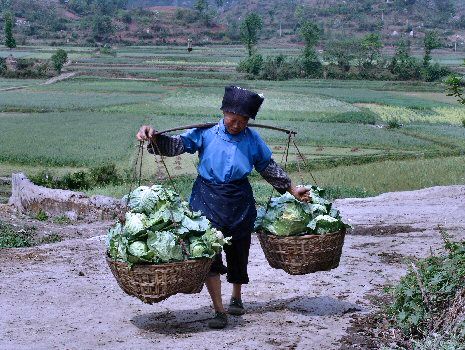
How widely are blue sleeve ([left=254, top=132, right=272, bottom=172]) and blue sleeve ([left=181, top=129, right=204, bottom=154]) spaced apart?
1.33ft

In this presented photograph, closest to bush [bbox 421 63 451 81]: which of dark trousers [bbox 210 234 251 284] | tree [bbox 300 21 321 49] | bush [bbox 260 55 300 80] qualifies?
bush [bbox 260 55 300 80]

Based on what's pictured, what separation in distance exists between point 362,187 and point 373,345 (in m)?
12.0

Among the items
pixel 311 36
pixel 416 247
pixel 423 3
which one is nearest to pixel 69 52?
pixel 311 36

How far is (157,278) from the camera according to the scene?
505 cm

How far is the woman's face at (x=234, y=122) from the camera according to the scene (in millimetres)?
5488

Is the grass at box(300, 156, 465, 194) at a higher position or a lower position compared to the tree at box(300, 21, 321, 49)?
lower

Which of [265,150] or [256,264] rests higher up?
[265,150]

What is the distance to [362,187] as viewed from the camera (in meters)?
16.9

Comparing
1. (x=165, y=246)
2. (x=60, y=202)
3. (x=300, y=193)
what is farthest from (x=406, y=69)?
(x=165, y=246)

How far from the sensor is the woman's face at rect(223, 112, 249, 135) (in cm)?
549

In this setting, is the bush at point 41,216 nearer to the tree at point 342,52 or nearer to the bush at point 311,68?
the bush at point 311,68

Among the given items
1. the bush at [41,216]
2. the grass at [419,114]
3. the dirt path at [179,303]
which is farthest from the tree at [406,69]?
the dirt path at [179,303]

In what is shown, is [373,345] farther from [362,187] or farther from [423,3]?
[423,3]

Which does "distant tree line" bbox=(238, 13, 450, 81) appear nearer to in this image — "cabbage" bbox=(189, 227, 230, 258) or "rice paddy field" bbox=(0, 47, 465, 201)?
"rice paddy field" bbox=(0, 47, 465, 201)
